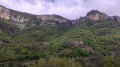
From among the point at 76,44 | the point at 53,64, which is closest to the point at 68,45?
the point at 76,44

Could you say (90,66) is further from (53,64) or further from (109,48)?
(109,48)

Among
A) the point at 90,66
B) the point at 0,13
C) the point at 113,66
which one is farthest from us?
the point at 0,13

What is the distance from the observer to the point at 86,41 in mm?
102875

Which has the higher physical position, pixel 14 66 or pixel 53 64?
pixel 53 64

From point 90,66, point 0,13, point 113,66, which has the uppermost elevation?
point 0,13

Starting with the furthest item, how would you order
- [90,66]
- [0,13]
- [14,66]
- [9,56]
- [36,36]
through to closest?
[0,13], [36,36], [9,56], [14,66], [90,66]

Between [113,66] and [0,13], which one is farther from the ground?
[0,13]

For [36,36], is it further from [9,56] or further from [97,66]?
[97,66]

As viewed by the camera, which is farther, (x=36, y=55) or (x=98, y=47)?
(x=98, y=47)

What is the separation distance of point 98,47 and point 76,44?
49.8 ft

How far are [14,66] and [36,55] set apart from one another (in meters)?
16.9

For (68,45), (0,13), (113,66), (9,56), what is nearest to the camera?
(113,66)

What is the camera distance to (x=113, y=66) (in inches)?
1364

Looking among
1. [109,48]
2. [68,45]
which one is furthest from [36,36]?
[109,48]
